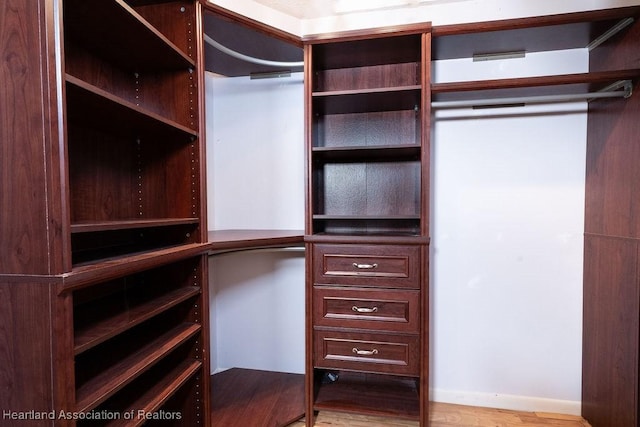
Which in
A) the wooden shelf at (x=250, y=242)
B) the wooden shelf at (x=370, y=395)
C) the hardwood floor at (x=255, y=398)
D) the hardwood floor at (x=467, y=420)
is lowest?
the hardwood floor at (x=467, y=420)

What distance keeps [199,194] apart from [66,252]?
24.4 inches

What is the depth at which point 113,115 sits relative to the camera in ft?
3.55

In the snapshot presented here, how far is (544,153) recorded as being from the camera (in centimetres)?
179

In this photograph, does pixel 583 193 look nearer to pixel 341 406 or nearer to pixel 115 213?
pixel 341 406

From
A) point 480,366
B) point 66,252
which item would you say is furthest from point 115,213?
point 480,366

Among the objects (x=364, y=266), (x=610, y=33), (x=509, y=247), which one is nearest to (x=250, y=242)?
(x=364, y=266)

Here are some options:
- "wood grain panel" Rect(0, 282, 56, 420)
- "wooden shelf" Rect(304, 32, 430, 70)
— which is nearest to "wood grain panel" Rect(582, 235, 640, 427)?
"wooden shelf" Rect(304, 32, 430, 70)

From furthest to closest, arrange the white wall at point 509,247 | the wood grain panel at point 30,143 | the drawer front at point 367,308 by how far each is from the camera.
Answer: the white wall at point 509,247 < the drawer front at point 367,308 < the wood grain panel at point 30,143

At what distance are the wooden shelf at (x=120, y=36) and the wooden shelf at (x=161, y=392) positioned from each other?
123cm

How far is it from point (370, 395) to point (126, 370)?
130cm

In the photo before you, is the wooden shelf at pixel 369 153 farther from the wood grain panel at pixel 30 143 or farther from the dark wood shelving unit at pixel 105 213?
the wood grain panel at pixel 30 143

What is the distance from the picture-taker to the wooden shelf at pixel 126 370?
84 centimetres

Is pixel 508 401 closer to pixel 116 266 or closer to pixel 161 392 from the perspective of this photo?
pixel 161 392

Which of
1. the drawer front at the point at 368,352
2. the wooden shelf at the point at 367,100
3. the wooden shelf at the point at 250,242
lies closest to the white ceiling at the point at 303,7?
the wooden shelf at the point at 367,100
